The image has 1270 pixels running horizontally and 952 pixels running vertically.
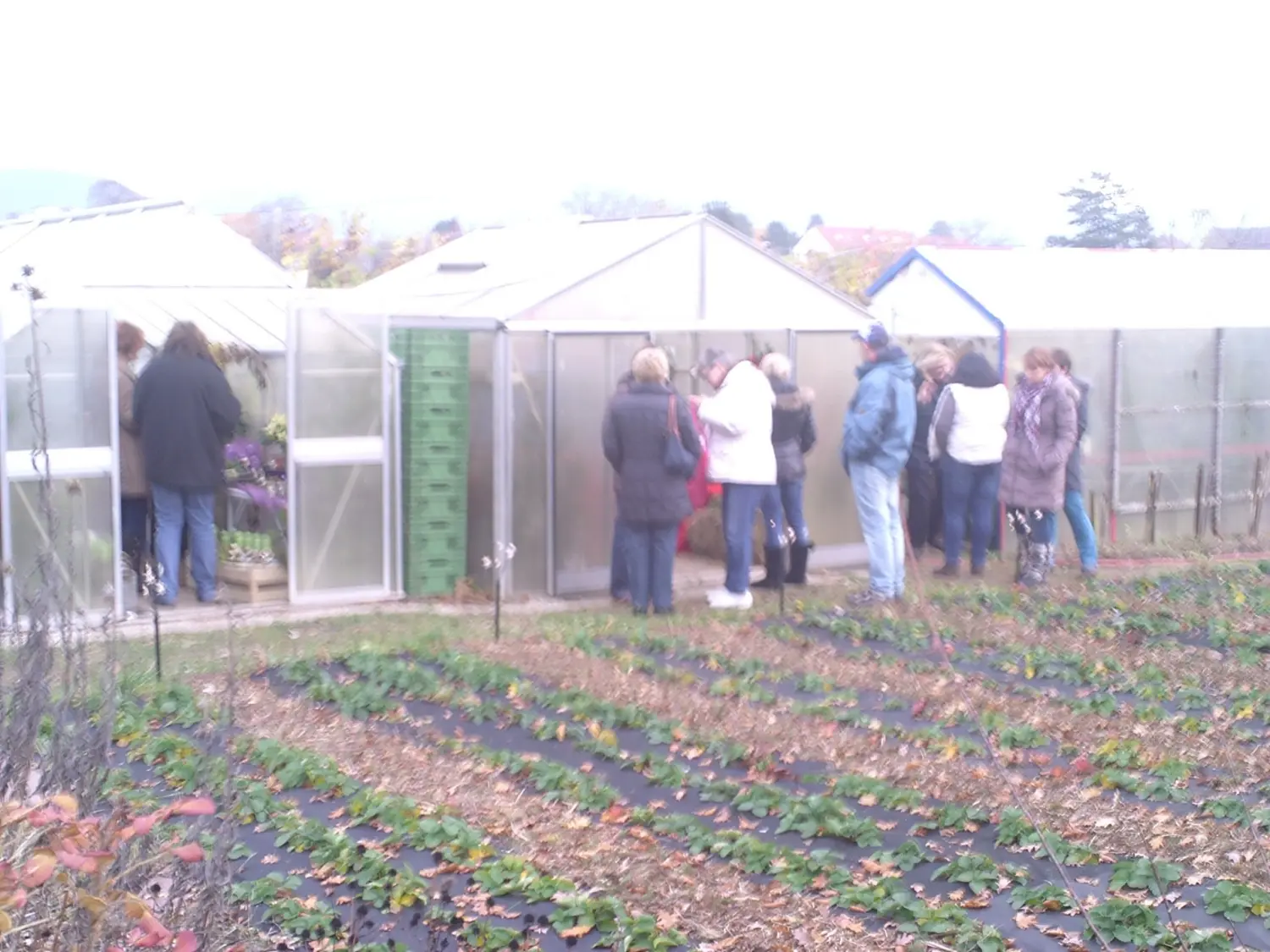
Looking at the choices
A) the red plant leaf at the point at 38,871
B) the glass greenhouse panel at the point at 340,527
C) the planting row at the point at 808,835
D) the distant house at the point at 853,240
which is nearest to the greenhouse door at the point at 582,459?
the glass greenhouse panel at the point at 340,527

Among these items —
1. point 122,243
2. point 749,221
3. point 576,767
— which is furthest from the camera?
point 749,221

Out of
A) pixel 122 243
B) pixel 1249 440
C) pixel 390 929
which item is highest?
pixel 122 243

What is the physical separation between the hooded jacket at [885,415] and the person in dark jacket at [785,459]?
16.9 inches

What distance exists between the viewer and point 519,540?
1210 centimetres

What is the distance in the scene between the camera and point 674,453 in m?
10.8

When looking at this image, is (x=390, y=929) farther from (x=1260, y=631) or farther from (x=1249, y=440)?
(x=1249, y=440)

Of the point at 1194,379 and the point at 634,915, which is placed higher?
the point at 1194,379

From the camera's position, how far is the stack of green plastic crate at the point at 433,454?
1181cm

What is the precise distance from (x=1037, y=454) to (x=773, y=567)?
7.21ft

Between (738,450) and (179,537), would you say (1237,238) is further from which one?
(179,537)

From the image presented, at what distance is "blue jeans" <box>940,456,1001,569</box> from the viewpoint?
12.7m

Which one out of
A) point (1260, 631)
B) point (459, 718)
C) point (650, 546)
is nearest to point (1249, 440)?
point (1260, 631)

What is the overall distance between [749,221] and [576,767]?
2907 centimetres

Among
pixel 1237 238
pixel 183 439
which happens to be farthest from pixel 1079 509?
pixel 1237 238
